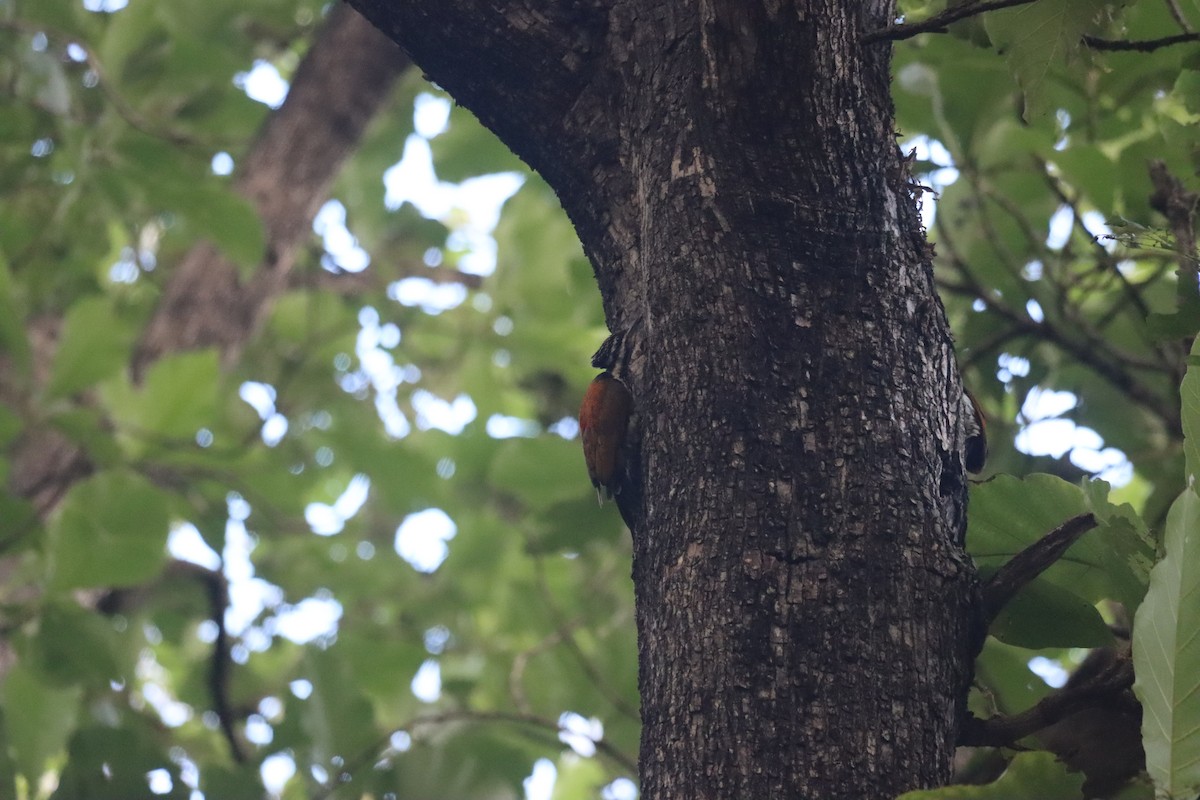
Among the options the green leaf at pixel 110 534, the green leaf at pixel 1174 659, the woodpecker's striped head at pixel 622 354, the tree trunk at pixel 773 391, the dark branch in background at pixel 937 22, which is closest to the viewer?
the green leaf at pixel 1174 659

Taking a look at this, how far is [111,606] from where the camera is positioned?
3314 mm

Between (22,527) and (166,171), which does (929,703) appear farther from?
(166,171)

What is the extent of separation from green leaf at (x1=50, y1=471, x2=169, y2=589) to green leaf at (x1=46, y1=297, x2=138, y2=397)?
0.23 meters

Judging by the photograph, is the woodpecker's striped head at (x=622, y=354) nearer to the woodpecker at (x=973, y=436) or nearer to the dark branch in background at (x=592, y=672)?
the woodpecker at (x=973, y=436)

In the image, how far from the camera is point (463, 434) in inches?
120

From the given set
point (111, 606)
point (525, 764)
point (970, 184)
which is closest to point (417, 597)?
point (111, 606)

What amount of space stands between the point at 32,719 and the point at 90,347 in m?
0.87

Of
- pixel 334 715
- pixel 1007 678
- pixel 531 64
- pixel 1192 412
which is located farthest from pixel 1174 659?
pixel 334 715

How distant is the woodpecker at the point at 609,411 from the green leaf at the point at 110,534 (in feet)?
4.41

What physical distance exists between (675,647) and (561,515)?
1167 millimetres

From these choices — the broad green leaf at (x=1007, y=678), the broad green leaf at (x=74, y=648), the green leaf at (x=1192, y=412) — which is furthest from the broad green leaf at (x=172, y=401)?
the green leaf at (x=1192, y=412)

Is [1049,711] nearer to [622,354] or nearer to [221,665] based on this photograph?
[622,354]

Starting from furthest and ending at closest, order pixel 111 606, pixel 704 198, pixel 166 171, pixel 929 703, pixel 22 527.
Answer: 1. pixel 111 606
2. pixel 166 171
3. pixel 22 527
4. pixel 704 198
5. pixel 929 703

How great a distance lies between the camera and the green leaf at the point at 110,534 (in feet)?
7.26
